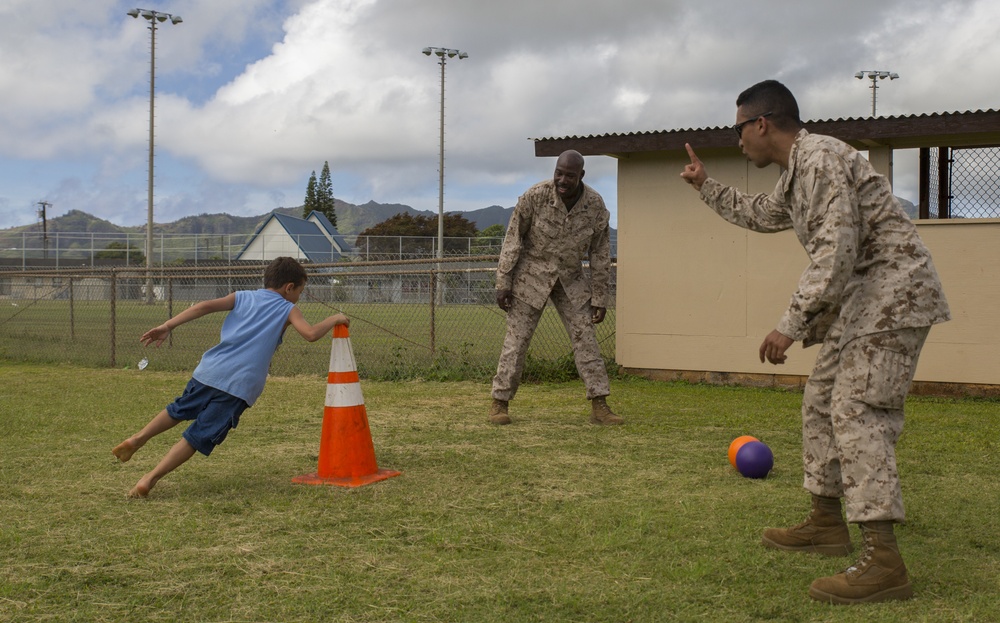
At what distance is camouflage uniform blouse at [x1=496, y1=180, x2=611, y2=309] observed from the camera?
7820mm

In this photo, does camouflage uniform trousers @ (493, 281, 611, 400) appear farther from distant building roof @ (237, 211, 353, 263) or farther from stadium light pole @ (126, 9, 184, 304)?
distant building roof @ (237, 211, 353, 263)

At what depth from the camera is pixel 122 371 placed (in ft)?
41.3

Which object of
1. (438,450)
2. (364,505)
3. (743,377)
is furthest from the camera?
(743,377)

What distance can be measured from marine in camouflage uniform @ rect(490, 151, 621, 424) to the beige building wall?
3.06 m

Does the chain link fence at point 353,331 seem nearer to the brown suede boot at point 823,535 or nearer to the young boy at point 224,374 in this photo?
the young boy at point 224,374

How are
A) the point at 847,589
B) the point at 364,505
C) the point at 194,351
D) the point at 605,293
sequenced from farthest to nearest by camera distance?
1. the point at 194,351
2. the point at 605,293
3. the point at 364,505
4. the point at 847,589

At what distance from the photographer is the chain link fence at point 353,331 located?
38.3 ft

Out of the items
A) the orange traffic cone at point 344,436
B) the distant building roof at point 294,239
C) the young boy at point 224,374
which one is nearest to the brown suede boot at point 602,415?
the orange traffic cone at point 344,436

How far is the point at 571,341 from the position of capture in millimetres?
7875

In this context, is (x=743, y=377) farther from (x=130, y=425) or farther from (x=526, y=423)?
(x=130, y=425)

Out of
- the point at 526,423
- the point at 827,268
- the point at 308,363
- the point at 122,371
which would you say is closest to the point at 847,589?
the point at 827,268

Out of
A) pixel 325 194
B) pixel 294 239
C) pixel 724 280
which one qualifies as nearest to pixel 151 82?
pixel 294 239

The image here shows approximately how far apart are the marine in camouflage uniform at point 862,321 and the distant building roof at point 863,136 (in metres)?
6.51

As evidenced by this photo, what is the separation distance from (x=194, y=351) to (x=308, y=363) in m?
2.54
